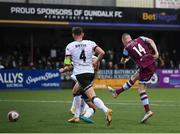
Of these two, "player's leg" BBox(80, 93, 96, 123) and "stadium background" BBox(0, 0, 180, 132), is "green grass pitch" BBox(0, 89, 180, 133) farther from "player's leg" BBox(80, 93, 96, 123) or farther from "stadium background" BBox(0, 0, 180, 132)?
"stadium background" BBox(0, 0, 180, 132)

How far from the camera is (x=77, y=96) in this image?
50.2ft

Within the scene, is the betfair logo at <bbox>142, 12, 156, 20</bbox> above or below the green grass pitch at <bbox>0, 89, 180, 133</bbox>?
Result: above

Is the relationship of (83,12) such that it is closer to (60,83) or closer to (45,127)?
(60,83)

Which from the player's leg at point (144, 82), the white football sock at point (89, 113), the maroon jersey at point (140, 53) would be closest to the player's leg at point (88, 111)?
the white football sock at point (89, 113)

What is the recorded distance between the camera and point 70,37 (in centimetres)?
4006

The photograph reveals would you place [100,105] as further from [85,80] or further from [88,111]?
Result: [88,111]

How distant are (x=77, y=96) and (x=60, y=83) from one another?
1962 centimetres

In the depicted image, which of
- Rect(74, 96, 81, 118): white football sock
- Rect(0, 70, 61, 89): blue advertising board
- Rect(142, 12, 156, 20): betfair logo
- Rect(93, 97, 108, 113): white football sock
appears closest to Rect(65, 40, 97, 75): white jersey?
Rect(93, 97, 108, 113): white football sock

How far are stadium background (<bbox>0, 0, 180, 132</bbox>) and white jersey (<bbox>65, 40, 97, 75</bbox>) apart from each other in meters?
19.1

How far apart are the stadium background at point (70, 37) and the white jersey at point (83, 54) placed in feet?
62.7

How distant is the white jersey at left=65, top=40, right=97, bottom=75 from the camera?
1434cm

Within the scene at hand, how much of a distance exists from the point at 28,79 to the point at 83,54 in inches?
771

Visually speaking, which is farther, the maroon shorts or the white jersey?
the maroon shorts

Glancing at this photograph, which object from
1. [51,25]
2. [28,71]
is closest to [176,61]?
[51,25]
